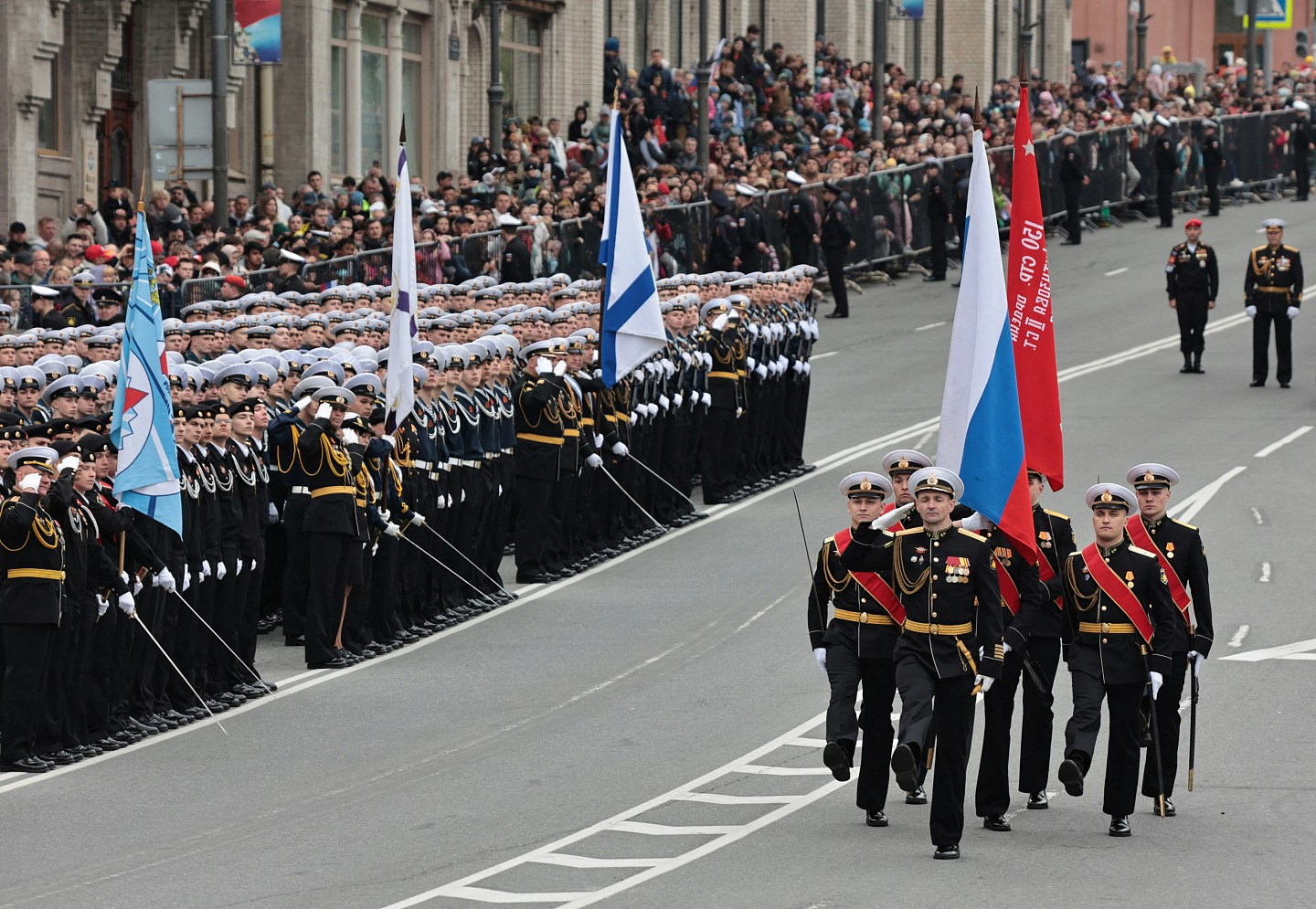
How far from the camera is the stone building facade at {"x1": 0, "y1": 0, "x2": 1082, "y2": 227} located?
30438mm

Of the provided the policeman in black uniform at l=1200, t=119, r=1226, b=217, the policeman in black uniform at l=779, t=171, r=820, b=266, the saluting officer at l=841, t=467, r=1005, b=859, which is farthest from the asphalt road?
the policeman in black uniform at l=1200, t=119, r=1226, b=217

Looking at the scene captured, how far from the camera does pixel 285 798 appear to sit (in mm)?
12492

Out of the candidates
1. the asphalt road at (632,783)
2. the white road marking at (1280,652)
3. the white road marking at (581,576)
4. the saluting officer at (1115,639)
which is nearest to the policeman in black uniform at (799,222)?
the white road marking at (581,576)

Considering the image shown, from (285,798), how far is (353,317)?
29.4 feet

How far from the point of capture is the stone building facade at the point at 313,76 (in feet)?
99.9

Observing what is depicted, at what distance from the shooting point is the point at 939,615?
11.5 meters

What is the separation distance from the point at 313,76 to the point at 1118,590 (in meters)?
26.3

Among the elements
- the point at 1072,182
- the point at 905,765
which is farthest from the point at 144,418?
the point at 1072,182

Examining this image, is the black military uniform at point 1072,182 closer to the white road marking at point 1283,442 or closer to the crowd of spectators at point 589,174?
the crowd of spectators at point 589,174

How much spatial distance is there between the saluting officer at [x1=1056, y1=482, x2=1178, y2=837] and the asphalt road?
36 cm

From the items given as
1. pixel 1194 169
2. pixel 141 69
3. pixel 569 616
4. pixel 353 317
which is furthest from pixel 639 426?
pixel 1194 169

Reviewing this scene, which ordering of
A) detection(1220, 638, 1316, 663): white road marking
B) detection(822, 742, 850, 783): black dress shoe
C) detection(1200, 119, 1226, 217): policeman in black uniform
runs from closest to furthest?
detection(822, 742, 850, 783): black dress shoe, detection(1220, 638, 1316, 663): white road marking, detection(1200, 119, 1226, 217): policeman in black uniform

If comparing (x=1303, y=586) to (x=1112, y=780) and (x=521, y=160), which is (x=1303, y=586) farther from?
(x=521, y=160)

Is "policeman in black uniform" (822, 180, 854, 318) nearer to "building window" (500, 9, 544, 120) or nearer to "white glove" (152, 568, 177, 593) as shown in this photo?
"building window" (500, 9, 544, 120)
